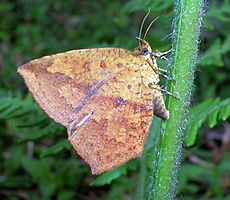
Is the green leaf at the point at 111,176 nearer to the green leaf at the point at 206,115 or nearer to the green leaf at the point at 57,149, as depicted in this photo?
the green leaf at the point at 57,149

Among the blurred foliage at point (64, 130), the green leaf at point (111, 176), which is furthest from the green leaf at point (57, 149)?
the green leaf at point (111, 176)

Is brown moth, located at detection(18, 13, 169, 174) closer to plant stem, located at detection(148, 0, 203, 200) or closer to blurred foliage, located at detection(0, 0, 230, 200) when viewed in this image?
plant stem, located at detection(148, 0, 203, 200)

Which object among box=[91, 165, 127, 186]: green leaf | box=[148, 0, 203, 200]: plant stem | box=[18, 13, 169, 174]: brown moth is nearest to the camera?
box=[148, 0, 203, 200]: plant stem

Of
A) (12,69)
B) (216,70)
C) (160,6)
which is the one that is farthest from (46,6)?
(160,6)

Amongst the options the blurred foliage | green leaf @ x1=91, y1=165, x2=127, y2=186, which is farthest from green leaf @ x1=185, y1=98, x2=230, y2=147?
green leaf @ x1=91, y1=165, x2=127, y2=186

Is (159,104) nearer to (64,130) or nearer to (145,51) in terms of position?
(145,51)

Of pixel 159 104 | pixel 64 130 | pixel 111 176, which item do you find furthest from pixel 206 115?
pixel 159 104

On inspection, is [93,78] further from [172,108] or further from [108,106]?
[172,108]
